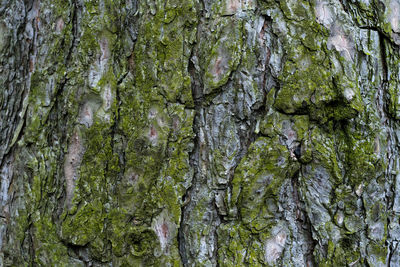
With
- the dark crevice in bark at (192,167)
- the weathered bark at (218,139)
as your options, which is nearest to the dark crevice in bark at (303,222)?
the weathered bark at (218,139)

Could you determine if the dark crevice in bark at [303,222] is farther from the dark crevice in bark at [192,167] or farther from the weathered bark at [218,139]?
the dark crevice in bark at [192,167]

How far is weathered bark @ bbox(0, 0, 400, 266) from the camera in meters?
1.22

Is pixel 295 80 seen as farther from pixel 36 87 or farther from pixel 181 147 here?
pixel 36 87

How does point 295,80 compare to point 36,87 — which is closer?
point 295,80

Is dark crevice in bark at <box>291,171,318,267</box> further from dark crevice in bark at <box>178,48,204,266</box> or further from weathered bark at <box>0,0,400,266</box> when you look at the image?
dark crevice in bark at <box>178,48,204,266</box>

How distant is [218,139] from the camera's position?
1.24 m

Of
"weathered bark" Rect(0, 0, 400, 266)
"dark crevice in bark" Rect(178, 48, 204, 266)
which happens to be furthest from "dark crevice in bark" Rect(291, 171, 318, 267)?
"dark crevice in bark" Rect(178, 48, 204, 266)

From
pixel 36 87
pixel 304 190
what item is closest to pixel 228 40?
pixel 304 190

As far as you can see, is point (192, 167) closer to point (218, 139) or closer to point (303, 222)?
point (218, 139)

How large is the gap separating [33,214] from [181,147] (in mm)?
577

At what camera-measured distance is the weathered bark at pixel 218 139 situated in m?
1.22

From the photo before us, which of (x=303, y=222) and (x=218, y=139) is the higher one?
(x=218, y=139)

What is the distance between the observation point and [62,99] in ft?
4.37

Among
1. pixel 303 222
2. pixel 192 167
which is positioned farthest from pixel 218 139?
pixel 303 222
